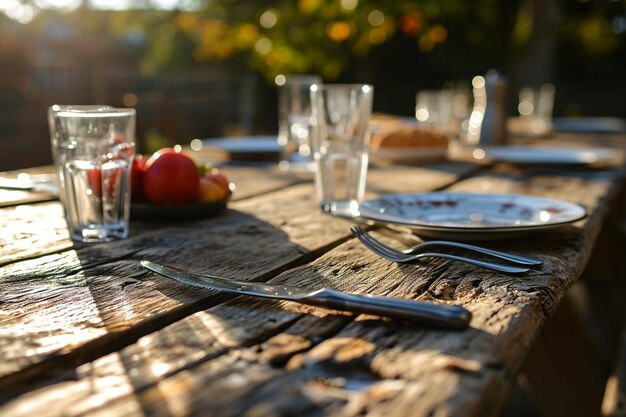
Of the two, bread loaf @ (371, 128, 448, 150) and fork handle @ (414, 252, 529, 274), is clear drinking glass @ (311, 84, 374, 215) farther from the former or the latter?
bread loaf @ (371, 128, 448, 150)

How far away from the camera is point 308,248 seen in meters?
1.07

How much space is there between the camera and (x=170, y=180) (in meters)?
1.32

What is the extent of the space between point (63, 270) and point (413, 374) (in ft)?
1.77

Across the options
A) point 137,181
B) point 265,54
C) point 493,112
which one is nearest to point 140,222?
point 137,181

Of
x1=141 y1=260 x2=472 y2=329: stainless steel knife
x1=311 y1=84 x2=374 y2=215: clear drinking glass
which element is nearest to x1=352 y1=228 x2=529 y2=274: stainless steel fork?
x1=141 y1=260 x2=472 y2=329: stainless steel knife

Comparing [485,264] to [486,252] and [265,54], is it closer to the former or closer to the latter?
[486,252]

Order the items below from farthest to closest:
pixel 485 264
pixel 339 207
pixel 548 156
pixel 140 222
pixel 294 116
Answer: pixel 548 156 < pixel 294 116 < pixel 339 207 < pixel 140 222 < pixel 485 264

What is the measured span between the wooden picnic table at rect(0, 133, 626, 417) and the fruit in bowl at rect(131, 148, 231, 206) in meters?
0.05

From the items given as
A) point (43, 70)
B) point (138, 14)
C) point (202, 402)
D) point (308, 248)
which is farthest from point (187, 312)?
point (138, 14)

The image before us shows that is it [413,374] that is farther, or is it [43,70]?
[43,70]

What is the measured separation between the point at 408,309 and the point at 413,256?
10.7 inches

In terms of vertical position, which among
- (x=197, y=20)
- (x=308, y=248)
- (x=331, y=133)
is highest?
(x=197, y=20)

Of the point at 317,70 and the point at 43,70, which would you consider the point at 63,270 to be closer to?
the point at 43,70

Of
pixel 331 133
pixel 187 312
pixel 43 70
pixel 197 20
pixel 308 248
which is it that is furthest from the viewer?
pixel 197 20
